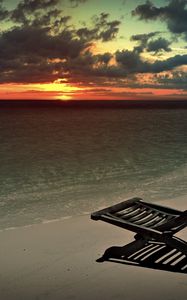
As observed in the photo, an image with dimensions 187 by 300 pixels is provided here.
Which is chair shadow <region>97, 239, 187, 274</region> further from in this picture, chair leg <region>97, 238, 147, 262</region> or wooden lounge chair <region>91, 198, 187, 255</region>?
wooden lounge chair <region>91, 198, 187, 255</region>

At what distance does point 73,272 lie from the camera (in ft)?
19.7

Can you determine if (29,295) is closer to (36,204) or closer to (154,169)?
(36,204)

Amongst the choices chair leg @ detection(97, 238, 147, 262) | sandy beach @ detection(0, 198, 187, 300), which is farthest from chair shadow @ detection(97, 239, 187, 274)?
sandy beach @ detection(0, 198, 187, 300)

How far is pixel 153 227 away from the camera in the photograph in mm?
5969

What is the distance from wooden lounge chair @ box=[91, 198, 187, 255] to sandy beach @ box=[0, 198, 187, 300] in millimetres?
481

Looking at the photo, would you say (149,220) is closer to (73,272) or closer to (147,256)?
(147,256)

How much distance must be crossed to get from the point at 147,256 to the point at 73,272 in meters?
1.16

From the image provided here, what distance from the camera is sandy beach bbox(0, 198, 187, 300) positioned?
533cm

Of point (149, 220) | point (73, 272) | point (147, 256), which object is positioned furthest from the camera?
point (149, 220)

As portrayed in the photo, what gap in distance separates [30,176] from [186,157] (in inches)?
367

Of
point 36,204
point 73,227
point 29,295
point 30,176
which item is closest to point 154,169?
point 30,176

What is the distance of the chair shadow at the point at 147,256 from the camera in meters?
6.01

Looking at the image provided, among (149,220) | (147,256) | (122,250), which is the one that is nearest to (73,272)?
(122,250)

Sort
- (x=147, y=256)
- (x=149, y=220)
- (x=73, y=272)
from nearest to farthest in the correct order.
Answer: (x=73, y=272) < (x=147, y=256) < (x=149, y=220)
